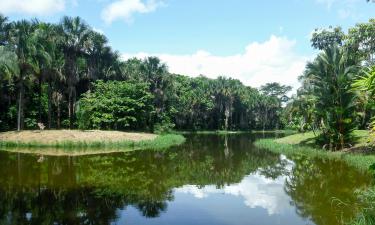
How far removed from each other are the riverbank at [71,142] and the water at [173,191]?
5.84 meters

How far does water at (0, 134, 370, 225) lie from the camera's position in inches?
473

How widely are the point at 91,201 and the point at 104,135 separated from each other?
26.9 metres

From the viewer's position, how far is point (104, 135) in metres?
40.1

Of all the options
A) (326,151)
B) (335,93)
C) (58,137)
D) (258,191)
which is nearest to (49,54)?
(58,137)

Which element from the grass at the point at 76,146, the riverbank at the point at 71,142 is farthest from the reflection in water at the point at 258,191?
the grass at the point at 76,146

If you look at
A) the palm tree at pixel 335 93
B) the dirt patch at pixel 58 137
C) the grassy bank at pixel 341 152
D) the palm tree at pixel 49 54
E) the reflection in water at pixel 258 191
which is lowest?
the reflection in water at pixel 258 191

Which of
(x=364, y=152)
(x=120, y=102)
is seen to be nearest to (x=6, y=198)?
(x=364, y=152)

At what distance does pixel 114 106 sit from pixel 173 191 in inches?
1346

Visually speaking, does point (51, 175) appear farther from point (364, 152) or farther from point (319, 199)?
point (364, 152)

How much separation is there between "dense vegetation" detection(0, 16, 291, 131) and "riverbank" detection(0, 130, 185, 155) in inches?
164

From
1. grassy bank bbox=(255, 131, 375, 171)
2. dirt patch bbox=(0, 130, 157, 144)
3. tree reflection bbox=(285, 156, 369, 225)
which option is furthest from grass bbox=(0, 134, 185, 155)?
tree reflection bbox=(285, 156, 369, 225)

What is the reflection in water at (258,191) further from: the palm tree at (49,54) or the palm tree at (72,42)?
the palm tree at (72,42)

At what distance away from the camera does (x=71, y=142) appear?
1350 inches

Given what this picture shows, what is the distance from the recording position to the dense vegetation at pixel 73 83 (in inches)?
1550
